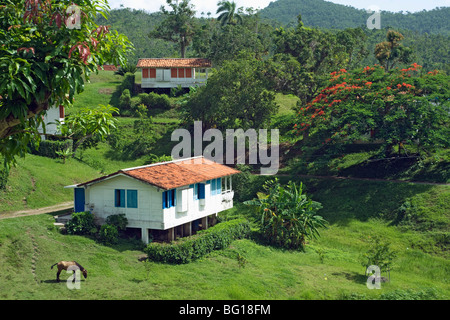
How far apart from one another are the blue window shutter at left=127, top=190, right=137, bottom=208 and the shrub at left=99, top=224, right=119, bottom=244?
5.93ft

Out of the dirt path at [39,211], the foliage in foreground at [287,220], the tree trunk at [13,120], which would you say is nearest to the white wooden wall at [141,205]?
the dirt path at [39,211]

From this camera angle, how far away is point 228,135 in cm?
5209

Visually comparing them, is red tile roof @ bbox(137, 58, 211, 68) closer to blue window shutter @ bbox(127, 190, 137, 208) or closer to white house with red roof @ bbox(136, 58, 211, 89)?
white house with red roof @ bbox(136, 58, 211, 89)

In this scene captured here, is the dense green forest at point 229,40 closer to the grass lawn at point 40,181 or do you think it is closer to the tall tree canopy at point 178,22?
the tall tree canopy at point 178,22

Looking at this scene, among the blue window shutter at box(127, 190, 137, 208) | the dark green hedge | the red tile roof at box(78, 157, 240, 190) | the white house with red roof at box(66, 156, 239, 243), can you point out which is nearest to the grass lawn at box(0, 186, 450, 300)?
the dark green hedge

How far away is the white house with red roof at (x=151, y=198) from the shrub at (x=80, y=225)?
1204mm

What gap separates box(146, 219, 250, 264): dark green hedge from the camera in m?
28.8

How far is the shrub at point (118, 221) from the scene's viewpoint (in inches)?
1204

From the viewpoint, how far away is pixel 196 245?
30.1m

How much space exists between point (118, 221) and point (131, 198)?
1502 millimetres

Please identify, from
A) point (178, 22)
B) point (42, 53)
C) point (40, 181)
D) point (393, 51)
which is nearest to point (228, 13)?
point (178, 22)

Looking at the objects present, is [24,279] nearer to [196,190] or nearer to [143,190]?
[143,190]
